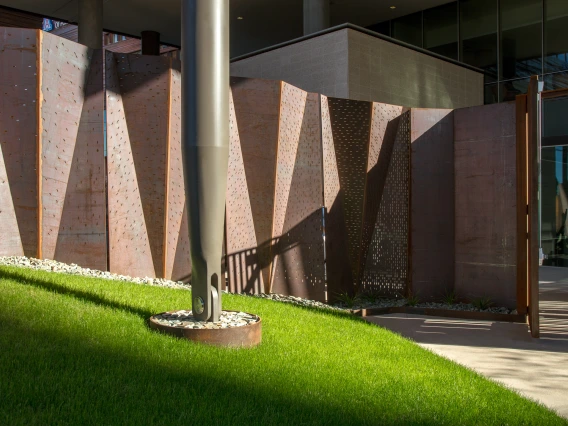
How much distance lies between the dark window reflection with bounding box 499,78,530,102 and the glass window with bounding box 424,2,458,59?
5.79 feet

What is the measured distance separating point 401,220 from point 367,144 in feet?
4.31

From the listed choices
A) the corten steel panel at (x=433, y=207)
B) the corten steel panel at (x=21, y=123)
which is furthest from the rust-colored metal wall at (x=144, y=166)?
the corten steel panel at (x=433, y=207)

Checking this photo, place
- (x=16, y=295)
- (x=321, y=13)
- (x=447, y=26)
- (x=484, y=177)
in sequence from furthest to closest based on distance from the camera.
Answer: (x=447, y=26), (x=321, y=13), (x=484, y=177), (x=16, y=295)

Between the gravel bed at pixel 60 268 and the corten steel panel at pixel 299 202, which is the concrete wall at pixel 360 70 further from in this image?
the gravel bed at pixel 60 268

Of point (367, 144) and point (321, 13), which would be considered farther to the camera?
point (321, 13)

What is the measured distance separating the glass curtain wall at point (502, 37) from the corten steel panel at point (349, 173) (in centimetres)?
811

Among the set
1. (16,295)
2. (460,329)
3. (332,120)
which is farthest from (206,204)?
(332,120)

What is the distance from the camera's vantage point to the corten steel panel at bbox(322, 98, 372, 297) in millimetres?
9609

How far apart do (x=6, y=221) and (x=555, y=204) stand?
1320 cm

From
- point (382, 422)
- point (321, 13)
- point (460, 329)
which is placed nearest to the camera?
point (382, 422)

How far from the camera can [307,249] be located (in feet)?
30.5

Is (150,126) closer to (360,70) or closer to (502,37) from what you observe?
(360,70)

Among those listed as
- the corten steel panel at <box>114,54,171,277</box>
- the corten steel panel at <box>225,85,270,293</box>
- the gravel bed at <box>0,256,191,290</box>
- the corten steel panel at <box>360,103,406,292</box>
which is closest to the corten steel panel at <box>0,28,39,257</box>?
the gravel bed at <box>0,256,191,290</box>

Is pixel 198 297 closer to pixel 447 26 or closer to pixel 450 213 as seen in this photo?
pixel 450 213
